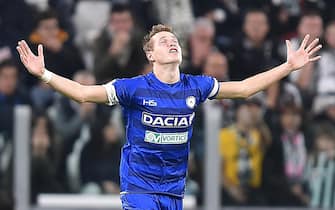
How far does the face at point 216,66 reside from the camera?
11758 millimetres

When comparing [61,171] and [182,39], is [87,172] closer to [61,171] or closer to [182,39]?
[61,171]

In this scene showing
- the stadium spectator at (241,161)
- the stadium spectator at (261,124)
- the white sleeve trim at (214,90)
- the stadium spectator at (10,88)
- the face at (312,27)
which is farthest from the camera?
the face at (312,27)

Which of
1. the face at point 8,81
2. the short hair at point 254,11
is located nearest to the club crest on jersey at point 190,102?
the face at point 8,81

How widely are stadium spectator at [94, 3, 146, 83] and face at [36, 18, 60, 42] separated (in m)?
0.45

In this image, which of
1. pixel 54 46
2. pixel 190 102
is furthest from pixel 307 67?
pixel 190 102

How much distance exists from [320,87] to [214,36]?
119cm

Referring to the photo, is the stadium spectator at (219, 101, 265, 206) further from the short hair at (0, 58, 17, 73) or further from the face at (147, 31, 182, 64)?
the face at (147, 31, 182, 64)

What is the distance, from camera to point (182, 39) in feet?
39.1

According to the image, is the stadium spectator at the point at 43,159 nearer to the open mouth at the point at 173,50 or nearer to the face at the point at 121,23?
the face at the point at 121,23

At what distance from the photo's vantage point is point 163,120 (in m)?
7.50

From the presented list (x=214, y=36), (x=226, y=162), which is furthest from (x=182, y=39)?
(x=226, y=162)

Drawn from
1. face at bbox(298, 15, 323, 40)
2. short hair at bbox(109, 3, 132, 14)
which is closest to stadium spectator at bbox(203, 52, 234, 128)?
face at bbox(298, 15, 323, 40)

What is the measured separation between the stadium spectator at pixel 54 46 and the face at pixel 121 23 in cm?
45

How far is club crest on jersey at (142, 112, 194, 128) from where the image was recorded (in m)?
7.50
